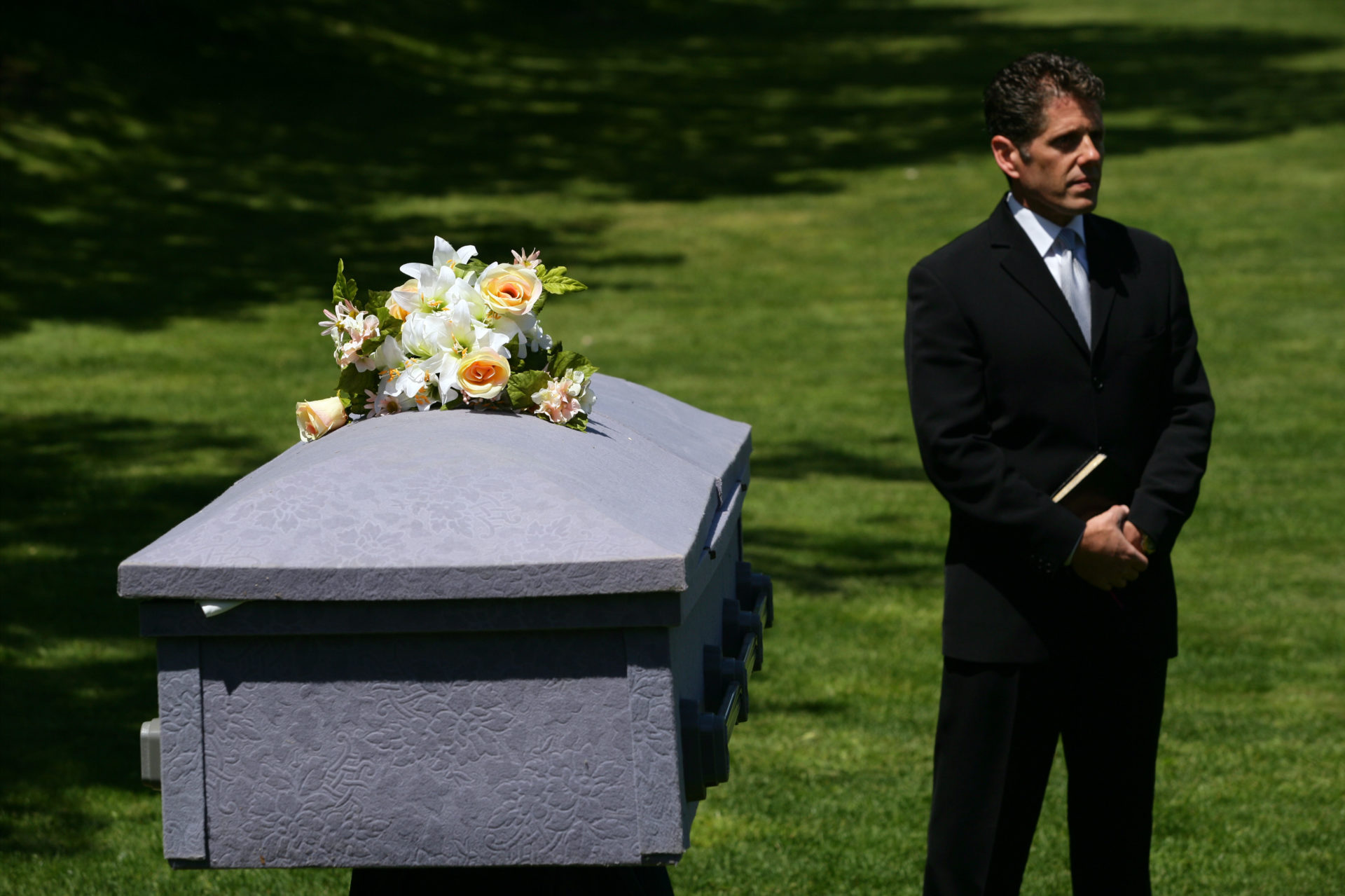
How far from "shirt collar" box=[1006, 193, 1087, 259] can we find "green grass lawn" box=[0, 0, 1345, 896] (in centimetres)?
229

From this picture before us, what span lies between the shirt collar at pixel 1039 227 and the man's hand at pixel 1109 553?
1.95 feet

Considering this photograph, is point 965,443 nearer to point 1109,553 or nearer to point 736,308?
point 1109,553

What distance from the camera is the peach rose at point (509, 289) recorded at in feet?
11.6

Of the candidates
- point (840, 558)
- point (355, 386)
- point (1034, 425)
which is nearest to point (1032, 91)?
point (1034, 425)

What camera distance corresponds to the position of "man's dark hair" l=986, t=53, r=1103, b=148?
3707 millimetres

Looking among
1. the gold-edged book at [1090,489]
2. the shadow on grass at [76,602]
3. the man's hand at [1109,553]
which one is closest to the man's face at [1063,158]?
the gold-edged book at [1090,489]

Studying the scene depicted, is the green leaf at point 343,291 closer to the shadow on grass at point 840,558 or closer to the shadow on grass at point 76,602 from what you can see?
the shadow on grass at point 76,602

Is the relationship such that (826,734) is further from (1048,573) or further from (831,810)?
(1048,573)

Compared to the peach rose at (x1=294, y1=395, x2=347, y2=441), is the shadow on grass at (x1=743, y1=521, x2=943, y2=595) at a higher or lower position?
lower

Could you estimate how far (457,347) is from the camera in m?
3.53

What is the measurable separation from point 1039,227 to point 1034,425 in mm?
439

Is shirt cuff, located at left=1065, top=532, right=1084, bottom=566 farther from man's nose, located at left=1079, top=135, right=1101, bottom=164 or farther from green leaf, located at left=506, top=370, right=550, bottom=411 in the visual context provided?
green leaf, located at left=506, top=370, right=550, bottom=411

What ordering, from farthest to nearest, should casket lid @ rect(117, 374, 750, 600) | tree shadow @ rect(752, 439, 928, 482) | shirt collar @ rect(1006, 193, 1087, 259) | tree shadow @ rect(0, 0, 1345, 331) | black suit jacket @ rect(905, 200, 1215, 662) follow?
tree shadow @ rect(0, 0, 1345, 331) → tree shadow @ rect(752, 439, 928, 482) → shirt collar @ rect(1006, 193, 1087, 259) → black suit jacket @ rect(905, 200, 1215, 662) → casket lid @ rect(117, 374, 750, 600)

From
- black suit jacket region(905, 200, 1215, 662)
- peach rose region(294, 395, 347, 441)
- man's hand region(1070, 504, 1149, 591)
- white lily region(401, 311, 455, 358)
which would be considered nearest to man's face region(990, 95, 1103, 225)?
black suit jacket region(905, 200, 1215, 662)
